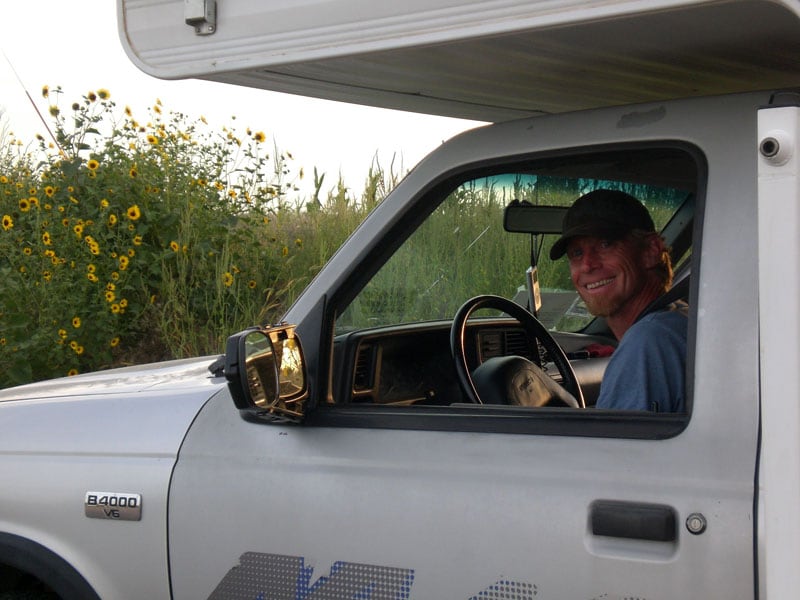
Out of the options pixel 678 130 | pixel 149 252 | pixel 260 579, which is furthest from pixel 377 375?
A: pixel 149 252

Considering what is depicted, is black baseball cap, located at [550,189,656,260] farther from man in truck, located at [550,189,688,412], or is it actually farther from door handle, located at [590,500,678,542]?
door handle, located at [590,500,678,542]

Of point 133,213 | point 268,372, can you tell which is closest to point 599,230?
point 268,372

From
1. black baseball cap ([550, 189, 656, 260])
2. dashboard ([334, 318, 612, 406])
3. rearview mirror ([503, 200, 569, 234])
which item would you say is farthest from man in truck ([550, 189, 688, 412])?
dashboard ([334, 318, 612, 406])

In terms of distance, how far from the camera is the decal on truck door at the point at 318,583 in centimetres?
194

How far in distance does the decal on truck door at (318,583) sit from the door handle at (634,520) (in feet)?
0.61

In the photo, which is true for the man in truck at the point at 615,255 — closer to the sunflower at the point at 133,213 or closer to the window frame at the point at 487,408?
the window frame at the point at 487,408

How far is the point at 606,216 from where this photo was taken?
2.75 meters

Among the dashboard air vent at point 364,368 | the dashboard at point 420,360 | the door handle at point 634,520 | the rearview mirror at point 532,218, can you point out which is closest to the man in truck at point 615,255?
the rearview mirror at point 532,218

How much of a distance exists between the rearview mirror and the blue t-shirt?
744 millimetres

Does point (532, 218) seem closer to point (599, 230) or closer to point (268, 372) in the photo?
point (599, 230)

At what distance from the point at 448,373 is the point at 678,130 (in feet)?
4.38

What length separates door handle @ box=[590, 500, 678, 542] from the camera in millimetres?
1784

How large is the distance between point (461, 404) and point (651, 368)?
1.44 feet

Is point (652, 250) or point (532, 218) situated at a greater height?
point (532, 218)
